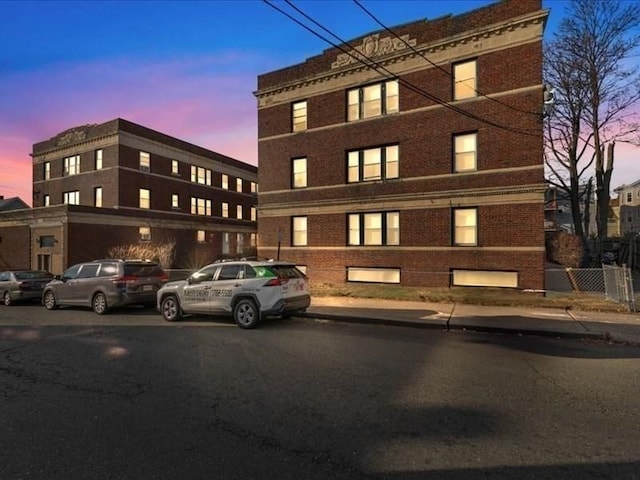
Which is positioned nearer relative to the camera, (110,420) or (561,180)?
(110,420)

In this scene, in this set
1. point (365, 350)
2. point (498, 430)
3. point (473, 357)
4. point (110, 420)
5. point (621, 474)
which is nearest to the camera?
point (621, 474)

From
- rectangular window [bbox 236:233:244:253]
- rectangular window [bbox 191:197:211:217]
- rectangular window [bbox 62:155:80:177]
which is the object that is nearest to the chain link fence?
rectangular window [bbox 191:197:211:217]

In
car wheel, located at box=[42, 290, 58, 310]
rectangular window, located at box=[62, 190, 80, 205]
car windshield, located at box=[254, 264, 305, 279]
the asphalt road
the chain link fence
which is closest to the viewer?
the asphalt road

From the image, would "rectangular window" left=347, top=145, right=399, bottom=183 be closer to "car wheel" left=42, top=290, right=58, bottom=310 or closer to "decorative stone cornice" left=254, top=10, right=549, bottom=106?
"decorative stone cornice" left=254, top=10, right=549, bottom=106

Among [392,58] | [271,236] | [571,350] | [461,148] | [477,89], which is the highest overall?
[392,58]

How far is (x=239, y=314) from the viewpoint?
10836mm

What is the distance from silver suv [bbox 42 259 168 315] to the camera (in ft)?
44.8

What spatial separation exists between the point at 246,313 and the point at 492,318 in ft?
20.8

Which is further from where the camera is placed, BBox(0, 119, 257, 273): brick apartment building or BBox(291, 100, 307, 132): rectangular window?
BBox(0, 119, 257, 273): brick apartment building

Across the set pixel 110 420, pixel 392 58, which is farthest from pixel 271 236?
pixel 110 420

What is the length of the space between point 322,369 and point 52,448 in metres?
3.76

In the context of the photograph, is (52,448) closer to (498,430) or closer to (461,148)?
(498,430)

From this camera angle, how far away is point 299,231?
2314 centimetres

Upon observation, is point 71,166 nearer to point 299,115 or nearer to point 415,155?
point 299,115
